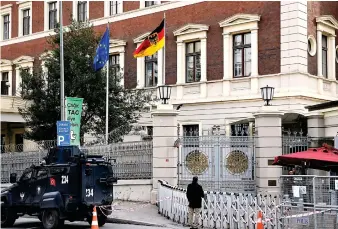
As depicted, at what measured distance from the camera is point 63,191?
1819 centimetres

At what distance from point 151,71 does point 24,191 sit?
1834 cm

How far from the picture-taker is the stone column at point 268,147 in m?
22.2

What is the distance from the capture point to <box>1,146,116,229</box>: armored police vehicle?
711 inches

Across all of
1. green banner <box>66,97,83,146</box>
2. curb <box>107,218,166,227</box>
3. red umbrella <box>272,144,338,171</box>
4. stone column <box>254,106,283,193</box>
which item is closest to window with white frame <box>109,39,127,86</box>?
green banner <box>66,97,83,146</box>

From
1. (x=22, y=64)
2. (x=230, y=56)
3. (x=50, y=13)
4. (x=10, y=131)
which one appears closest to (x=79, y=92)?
(x=230, y=56)

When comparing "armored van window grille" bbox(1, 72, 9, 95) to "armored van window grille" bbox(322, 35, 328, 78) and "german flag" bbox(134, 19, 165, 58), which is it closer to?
"german flag" bbox(134, 19, 165, 58)

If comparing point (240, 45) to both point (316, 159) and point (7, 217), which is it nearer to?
point (316, 159)

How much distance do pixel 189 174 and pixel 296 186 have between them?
743cm

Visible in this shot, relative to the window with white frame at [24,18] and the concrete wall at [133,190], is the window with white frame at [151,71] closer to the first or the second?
the concrete wall at [133,190]

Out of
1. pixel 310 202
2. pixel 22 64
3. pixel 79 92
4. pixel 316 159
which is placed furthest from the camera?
pixel 22 64

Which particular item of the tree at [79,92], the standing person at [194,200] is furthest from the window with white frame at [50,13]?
the standing person at [194,200]

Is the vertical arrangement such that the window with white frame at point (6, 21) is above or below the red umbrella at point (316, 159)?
above

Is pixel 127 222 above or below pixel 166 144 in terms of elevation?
below

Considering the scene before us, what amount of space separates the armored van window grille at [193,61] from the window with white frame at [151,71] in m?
2.42
